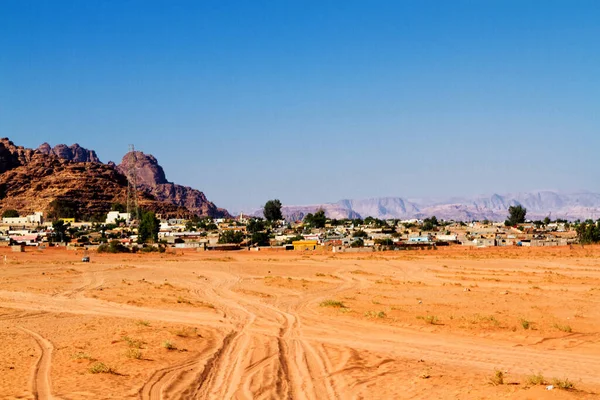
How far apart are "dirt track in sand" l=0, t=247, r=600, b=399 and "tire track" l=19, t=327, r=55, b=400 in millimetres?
63

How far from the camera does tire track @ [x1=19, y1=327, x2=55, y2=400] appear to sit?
14.3 metres

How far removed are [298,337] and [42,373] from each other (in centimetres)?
862

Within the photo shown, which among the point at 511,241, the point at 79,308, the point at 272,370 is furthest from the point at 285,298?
the point at 511,241

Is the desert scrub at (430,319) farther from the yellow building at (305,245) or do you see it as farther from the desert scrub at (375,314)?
the yellow building at (305,245)

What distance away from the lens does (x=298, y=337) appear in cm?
2223

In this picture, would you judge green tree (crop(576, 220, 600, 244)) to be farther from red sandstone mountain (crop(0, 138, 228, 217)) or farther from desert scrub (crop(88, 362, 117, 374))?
red sandstone mountain (crop(0, 138, 228, 217))

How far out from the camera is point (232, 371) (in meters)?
16.9

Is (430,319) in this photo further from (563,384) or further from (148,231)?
(148,231)

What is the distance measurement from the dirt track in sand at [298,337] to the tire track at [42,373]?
2.5 inches

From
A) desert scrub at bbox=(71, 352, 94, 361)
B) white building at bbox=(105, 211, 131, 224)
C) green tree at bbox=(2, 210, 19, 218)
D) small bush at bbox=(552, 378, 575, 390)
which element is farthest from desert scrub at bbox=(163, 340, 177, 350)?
green tree at bbox=(2, 210, 19, 218)

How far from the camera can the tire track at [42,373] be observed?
14.3m

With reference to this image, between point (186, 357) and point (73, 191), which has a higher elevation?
point (73, 191)

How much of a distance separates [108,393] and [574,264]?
5554 centimetres

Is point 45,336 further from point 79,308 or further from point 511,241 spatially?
point 511,241
